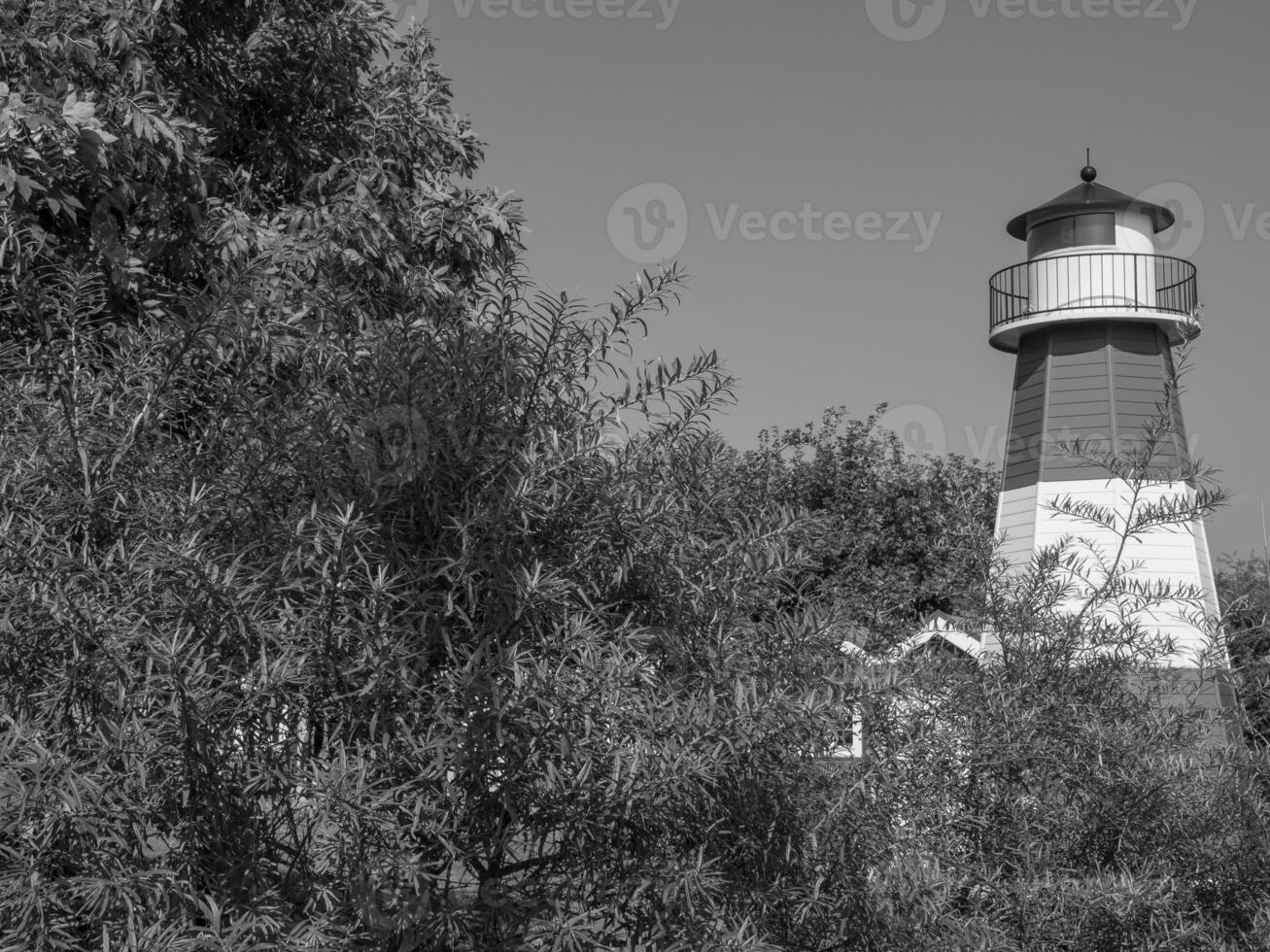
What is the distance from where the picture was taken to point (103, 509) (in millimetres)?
3125

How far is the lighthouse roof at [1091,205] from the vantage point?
17516 mm

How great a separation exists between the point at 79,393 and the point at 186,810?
3.95ft

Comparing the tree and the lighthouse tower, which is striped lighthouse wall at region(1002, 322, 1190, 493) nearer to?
the lighthouse tower

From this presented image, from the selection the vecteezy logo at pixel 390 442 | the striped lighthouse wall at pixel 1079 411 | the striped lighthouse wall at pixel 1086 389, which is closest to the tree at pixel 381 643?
the vecteezy logo at pixel 390 442

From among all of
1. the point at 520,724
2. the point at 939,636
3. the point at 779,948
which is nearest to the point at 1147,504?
the point at 939,636

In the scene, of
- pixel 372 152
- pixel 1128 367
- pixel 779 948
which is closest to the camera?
pixel 779 948

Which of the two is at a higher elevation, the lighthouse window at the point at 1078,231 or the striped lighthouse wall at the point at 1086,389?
the lighthouse window at the point at 1078,231

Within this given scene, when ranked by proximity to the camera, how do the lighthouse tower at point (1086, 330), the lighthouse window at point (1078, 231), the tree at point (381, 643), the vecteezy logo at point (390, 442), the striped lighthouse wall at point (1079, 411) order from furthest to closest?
the lighthouse window at point (1078, 231), the lighthouse tower at point (1086, 330), the striped lighthouse wall at point (1079, 411), the vecteezy logo at point (390, 442), the tree at point (381, 643)

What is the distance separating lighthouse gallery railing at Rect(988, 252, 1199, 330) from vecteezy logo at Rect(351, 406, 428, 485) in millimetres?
15501

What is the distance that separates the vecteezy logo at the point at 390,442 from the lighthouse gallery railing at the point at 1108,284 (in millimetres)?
15501

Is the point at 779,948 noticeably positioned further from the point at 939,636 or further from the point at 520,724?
the point at 939,636

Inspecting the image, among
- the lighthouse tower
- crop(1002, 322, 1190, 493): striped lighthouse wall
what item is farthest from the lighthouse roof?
crop(1002, 322, 1190, 493): striped lighthouse wall

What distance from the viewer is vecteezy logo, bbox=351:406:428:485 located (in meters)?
3.04

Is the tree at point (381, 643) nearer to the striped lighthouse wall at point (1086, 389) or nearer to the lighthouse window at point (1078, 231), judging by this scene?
the striped lighthouse wall at point (1086, 389)
